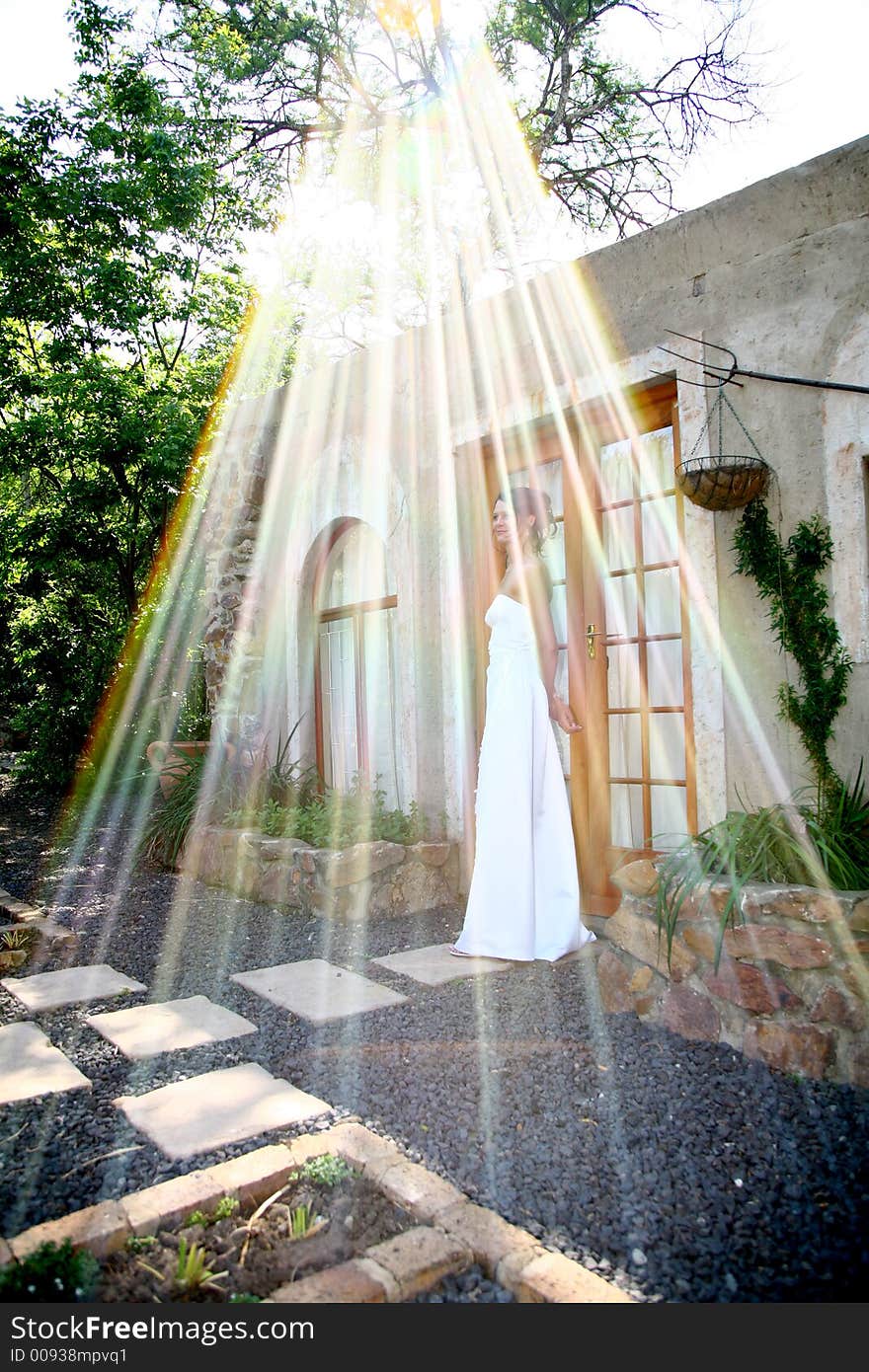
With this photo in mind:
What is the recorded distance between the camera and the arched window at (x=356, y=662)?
19.1 ft

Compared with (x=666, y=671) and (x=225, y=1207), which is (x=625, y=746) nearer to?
(x=666, y=671)

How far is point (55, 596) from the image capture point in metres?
10.8

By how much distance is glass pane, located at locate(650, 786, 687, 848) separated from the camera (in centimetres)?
404

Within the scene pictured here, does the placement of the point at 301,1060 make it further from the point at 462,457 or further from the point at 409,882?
the point at 462,457

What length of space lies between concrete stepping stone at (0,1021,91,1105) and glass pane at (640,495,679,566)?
316 centimetres

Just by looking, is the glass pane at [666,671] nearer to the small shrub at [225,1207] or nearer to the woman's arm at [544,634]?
the woman's arm at [544,634]

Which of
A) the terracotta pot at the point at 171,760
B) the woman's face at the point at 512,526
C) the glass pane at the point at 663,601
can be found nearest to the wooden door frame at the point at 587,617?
the glass pane at the point at 663,601

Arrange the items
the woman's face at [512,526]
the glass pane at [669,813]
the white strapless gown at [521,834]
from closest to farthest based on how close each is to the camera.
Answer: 1. the white strapless gown at [521,834]
2. the woman's face at [512,526]
3. the glass pane at [669,813]

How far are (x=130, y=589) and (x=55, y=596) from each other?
155cm

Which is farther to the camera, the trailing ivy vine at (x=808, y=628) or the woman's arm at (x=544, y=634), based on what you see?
the woman's arm at (x=544, y=634)

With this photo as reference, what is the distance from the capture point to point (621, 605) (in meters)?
4.32

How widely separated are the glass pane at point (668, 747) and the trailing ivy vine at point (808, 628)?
2.30 ft

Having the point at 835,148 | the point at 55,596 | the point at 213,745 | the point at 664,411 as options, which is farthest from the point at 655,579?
the point at 55,596

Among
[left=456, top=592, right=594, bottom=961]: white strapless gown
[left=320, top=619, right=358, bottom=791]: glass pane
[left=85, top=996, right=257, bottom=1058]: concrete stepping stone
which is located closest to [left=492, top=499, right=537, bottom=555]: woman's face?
[left=456, top=592, right=594, bottom=961]: white strapless gown
